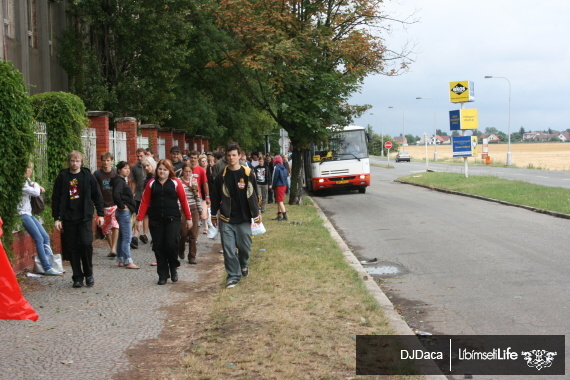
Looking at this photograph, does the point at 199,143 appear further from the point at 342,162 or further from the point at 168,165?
the point at 168,165

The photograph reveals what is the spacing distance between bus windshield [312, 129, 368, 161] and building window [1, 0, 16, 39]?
14545mm

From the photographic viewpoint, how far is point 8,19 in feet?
60.4

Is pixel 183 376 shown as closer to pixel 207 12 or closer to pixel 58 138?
pixel 58 138

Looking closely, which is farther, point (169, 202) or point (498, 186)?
point (498, 186)

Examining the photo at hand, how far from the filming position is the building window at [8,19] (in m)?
18.1

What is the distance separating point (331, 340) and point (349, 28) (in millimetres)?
19128

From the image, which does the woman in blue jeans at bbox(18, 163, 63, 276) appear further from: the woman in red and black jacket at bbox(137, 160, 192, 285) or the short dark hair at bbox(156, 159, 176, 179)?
the short dark hair at bbox(156, 159, 176, 179)

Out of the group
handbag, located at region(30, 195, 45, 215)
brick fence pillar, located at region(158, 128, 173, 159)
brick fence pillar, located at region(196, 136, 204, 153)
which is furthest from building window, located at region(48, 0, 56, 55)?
handbag, located at region(30, 195, 45, 215)

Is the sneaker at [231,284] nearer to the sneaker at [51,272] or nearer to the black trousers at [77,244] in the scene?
the black trousers at [77,244]

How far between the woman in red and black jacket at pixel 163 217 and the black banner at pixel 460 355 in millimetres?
3838

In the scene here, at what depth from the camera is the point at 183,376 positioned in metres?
5.18

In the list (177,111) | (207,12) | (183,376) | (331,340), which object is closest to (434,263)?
(331,340)

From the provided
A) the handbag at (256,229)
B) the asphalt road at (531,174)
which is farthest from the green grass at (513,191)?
the handbag at (256,229)

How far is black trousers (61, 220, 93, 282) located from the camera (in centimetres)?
887
